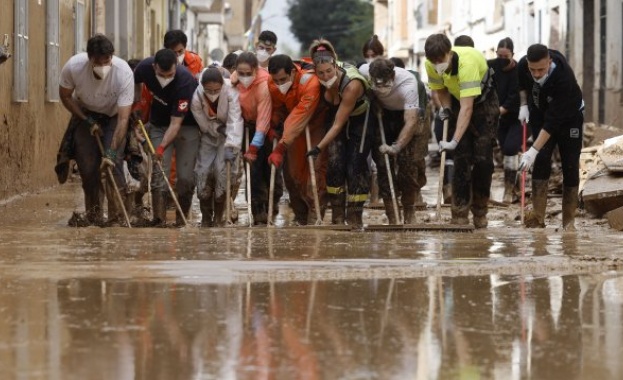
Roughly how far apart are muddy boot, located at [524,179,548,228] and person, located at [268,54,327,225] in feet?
5.63

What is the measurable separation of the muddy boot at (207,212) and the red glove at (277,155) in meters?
0.70

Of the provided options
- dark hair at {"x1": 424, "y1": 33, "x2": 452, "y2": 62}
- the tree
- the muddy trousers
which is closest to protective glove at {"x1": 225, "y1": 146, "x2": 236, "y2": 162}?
the muddy trousers

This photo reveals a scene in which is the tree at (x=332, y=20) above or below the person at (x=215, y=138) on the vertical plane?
above

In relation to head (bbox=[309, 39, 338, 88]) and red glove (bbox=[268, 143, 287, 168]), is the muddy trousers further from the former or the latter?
head (bbox=[309, 39, 338, 88])

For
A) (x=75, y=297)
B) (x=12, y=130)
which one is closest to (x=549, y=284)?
(x=75, y=297)

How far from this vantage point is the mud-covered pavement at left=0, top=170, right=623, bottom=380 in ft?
19.1

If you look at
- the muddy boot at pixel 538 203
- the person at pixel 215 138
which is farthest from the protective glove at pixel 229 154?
the muddy boot at pixel 538 203

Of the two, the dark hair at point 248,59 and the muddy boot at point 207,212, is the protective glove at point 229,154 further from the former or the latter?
the dark hair at point 248,59

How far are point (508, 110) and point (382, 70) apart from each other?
3.98 metres

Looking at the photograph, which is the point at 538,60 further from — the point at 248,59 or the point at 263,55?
the point at 263,55

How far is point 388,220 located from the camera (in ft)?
44.4

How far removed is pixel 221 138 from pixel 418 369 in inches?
294

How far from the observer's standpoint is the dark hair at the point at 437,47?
12.1 m

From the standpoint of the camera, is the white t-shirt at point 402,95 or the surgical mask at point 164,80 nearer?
the surgical mask at point 164,80
